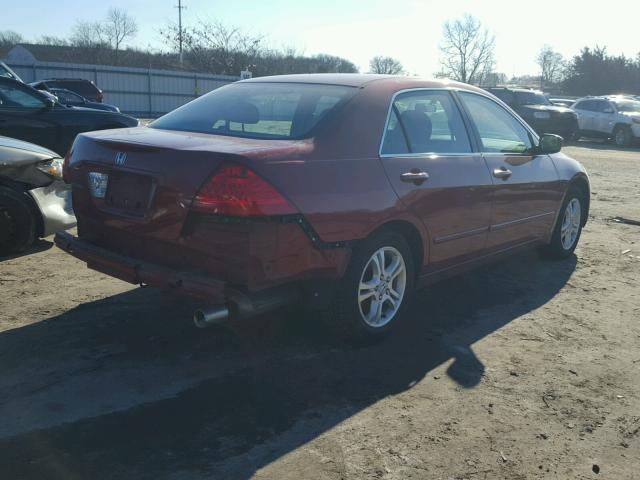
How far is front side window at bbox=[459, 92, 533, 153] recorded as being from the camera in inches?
203

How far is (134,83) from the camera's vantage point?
33625 mm

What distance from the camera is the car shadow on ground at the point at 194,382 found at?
2.88 metres

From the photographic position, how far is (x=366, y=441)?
308 cm

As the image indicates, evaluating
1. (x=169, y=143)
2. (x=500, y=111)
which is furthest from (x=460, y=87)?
(x=169, y=143)

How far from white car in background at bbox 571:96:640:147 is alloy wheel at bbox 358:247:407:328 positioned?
71.3 ft

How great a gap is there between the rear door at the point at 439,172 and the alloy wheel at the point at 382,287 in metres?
0.31

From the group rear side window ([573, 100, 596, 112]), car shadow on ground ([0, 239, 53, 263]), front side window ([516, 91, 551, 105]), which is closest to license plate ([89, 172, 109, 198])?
car shadow on ground ([0, 239, 53, 263])

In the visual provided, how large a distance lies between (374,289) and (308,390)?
35.4 inches

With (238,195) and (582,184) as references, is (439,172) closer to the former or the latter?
(238,195)

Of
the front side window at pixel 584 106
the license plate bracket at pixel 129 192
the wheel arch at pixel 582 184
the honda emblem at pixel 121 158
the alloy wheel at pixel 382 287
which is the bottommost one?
the alloy wheel at pixel 382 287

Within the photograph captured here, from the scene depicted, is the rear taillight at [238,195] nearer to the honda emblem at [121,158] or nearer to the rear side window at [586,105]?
the honda emblem at [121,158]

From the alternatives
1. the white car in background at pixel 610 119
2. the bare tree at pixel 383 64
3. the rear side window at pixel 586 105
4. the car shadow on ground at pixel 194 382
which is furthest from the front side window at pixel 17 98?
the bare tree at pixel 383 64

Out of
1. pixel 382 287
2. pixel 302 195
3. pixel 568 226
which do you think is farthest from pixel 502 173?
pixel 302 195

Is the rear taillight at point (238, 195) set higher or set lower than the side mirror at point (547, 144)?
lower
